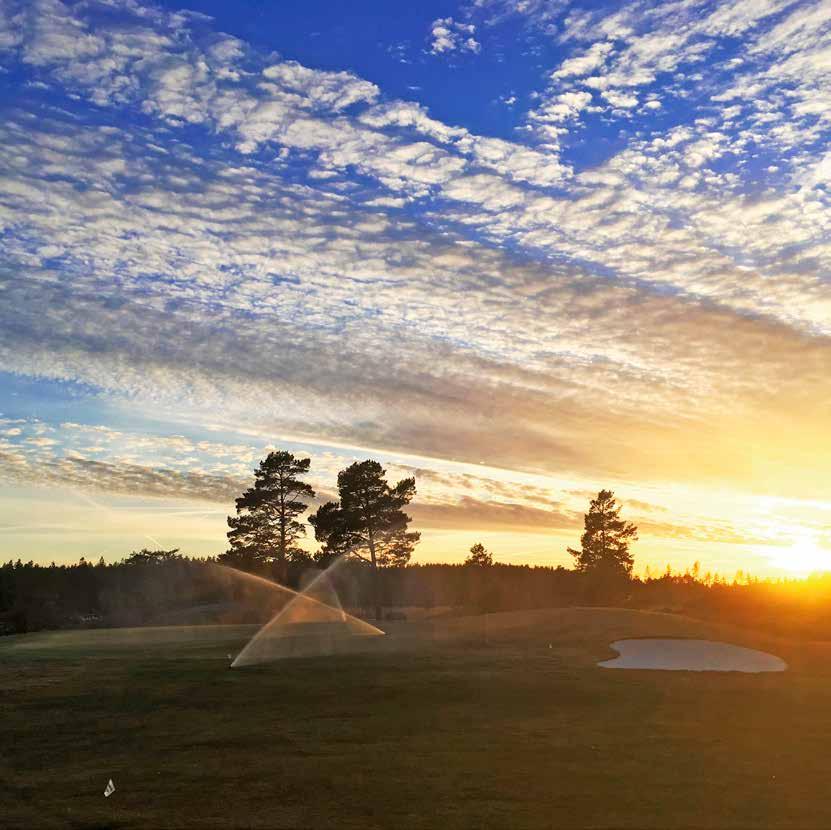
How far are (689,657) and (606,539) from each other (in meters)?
56.8

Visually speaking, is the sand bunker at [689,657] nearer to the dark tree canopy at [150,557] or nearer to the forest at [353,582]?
the forest at [353,582]

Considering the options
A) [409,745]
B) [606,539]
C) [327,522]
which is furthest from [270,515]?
[409,745]

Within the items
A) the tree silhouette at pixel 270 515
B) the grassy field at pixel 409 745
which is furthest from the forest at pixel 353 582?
the grassy field at pixel 409 745

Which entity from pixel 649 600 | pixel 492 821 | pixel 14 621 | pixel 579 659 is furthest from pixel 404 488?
pixel 492 821

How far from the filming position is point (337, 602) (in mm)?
74875

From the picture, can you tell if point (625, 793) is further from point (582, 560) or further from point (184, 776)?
point (582, 560)

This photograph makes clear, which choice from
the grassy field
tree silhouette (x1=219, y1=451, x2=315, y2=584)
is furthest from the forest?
the grassy field

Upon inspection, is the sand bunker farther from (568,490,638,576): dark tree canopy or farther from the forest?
(568,490,638,576): dark tree canopy

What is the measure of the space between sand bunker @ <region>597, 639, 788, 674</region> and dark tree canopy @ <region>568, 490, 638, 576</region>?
53.3 m

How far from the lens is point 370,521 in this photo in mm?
69062

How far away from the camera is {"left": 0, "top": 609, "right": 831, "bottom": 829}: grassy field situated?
1043cm

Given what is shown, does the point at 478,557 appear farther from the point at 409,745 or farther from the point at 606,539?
the point at 409,745

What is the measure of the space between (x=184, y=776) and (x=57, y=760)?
2.71m

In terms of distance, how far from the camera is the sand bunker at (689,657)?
91.5ft
